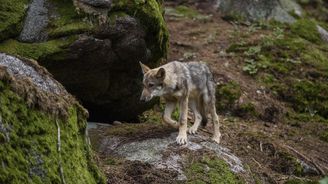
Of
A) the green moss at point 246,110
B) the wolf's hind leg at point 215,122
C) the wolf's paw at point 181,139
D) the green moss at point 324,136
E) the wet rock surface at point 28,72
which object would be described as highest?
the wet rock surface at point 28,72

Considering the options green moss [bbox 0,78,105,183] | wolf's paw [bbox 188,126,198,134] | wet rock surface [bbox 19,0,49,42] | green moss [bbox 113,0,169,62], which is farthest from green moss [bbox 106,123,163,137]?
green moss [bbox 0,78,105,183]

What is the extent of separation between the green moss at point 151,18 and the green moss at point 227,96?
2967mm

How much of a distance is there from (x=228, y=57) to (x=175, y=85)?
6.15 m

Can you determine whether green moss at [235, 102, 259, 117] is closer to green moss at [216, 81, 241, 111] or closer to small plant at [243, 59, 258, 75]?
green moss at [216, 81, 241, 111]

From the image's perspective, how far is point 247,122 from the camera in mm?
12664

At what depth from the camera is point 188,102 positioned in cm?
1012

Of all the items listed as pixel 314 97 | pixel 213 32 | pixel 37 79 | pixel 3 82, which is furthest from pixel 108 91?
pixel 213 32

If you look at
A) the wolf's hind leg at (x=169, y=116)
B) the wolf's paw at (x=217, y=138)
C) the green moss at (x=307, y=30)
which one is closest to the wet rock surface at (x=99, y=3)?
the wolf's hind leg at (x=169, y=116)

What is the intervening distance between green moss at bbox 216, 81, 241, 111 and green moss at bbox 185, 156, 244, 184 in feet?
14.6

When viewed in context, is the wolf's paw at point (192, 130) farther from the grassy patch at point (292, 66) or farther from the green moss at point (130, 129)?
the grassy patch at point (292, 66)

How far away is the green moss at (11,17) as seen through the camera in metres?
8.85

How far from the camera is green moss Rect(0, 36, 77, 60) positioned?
881 cm

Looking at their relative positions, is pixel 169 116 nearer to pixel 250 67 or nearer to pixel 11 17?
pixel 11 17

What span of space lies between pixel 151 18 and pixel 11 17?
7.09 feet
